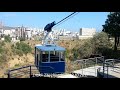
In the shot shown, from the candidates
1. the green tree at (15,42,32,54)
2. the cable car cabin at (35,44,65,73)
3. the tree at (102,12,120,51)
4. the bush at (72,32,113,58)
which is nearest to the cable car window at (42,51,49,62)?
the cable car cabin at (35,44,65,73)

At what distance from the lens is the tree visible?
20.4 metres

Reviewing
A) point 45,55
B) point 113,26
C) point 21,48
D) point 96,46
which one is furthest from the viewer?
point 21,48

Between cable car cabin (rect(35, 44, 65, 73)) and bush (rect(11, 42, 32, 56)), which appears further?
bush (rect(11, 42, 32, 56))

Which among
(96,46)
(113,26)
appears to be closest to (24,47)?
(96,46)

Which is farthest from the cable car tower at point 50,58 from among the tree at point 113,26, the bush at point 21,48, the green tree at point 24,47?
the green tree at point 24,47

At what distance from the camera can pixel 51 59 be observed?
11.1 metres

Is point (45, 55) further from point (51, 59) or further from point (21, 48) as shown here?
point (21, 48)

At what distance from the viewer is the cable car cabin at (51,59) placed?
35.7 ft

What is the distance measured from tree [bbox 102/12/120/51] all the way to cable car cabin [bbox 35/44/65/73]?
9767mm

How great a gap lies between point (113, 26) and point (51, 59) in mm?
10544

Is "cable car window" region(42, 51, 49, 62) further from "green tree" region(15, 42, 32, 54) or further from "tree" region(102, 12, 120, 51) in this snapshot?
"green tree" region(15, 42, 32, 54)

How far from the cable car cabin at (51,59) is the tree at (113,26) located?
32.0ft
